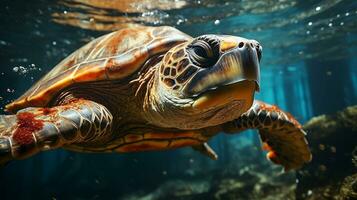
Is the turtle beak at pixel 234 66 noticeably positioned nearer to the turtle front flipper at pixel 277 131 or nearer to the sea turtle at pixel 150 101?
the sea turtle at pixel 150 101

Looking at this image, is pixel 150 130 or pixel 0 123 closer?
pixel 0 123

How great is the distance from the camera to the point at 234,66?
236cm

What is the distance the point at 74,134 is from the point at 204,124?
1244 mm

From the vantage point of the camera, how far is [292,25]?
15.8 m

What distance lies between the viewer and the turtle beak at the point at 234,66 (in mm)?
2357

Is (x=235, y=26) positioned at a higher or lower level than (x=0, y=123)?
higher

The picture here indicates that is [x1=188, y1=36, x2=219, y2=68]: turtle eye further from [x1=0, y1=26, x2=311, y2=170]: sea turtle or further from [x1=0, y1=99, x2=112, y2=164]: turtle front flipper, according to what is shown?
[x1=0, y1=99, x2=112, y2=164]: turtle front flipper

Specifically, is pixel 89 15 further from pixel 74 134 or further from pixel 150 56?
pixel 74 134

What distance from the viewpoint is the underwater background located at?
7.36m

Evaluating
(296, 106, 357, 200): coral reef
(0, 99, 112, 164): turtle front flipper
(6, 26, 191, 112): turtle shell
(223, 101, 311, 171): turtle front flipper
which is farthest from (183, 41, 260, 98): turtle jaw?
(296, 106, 357, 200): coral reef

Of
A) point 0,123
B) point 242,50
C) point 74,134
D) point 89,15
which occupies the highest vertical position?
point 89,15

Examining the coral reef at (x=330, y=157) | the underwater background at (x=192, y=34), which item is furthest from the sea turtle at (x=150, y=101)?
the underwater background at (x=192, y=34)

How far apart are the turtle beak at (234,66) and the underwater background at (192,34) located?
3.15 meters

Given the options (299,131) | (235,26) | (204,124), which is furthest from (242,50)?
(235,26)
